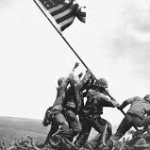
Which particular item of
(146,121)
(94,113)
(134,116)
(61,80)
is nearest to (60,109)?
(61,80)

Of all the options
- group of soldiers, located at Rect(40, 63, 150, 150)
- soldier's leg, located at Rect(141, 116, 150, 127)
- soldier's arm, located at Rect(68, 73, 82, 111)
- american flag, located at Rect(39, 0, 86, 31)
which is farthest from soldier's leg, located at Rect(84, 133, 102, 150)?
american flag, located at Rect(39, 0, 86, 31)

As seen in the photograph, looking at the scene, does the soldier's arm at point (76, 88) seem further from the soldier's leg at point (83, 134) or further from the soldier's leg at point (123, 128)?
the soldier's leg at point (123, 128)

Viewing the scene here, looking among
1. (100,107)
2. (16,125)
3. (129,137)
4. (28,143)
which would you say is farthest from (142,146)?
(16,125)

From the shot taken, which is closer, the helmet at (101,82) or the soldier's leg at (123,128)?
the soldier's leg at (123,128)

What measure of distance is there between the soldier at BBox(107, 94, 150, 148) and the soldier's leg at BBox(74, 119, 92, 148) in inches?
31.2

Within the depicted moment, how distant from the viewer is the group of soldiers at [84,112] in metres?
15.8

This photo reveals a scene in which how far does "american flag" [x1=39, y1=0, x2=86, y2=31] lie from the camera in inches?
631

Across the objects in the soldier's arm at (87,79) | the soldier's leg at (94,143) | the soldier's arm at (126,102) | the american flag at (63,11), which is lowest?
the soldier's leg at (94,143)

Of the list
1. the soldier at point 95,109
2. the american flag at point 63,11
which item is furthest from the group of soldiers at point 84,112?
the american flag at point 63,11

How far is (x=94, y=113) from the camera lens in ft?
53.1

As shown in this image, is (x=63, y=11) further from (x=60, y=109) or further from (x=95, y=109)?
(x=95, y=109)

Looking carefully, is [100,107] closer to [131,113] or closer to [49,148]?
[131,113]

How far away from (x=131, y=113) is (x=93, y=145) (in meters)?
1.43

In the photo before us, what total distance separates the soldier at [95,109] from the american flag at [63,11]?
76.3 inches
